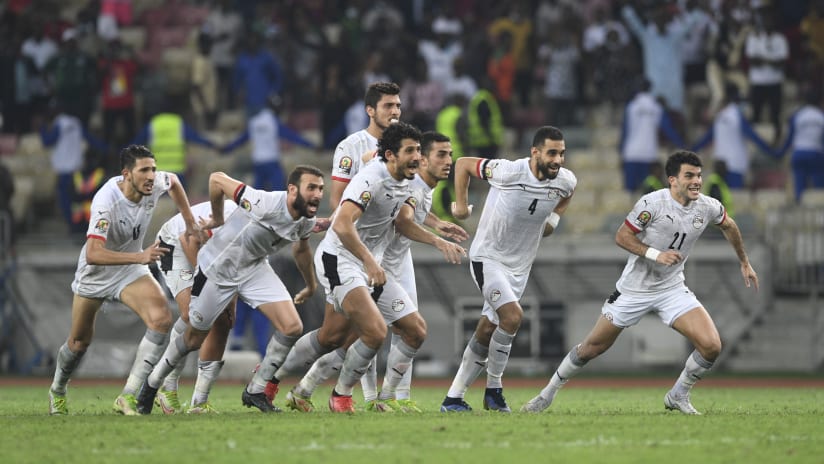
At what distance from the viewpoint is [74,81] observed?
26.3 meters

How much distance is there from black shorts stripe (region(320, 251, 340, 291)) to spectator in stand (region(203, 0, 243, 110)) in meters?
14.9

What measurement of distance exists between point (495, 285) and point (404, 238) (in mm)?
933

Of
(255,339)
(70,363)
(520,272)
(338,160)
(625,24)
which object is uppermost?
(625,24)

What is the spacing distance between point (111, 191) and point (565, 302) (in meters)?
11.0

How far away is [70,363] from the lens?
44.2 feet

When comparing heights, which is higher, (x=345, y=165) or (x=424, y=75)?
(x=424, y=75)

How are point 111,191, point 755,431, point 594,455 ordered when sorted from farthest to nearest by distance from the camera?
point 111,191 < point 755,431 < point 594,455

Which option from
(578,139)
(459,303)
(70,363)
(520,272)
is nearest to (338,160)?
(520,272)

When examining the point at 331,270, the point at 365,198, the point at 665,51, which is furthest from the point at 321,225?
the point at 665,51

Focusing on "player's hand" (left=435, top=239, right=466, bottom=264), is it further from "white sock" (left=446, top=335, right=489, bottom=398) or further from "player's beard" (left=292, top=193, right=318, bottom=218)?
"white sock" (left=446, top=335, right=489, bottom=398)

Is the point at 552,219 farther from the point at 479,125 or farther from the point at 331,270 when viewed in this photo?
the point at 479,125

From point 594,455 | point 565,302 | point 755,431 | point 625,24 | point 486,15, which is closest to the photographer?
point 594,455

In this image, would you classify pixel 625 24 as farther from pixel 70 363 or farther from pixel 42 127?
pixel 70 363

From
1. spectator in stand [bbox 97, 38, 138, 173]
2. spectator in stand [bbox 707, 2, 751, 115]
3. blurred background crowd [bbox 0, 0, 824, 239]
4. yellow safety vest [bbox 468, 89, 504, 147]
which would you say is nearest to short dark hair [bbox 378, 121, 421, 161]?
blurred background crowd [bbox 0, 0, 824, 239]
